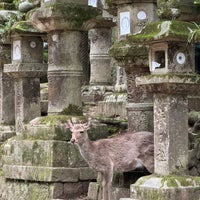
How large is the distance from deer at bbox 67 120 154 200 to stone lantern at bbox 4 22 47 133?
9.38ft

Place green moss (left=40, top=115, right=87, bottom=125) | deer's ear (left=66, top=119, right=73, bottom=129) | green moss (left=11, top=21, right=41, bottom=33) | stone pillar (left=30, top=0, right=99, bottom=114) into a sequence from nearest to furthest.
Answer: deer's ear (left=66, top=119, right=73, bottom=129)
green moss (left=40, top=115, right=87, bottom=125)
stone pillar (left=30, top=0, right=99, bottom=114)
green moss (left=11, top=21, right=41, bottom=33)

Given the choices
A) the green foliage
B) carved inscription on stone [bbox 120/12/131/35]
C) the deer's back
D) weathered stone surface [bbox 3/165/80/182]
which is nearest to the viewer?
the deer's back

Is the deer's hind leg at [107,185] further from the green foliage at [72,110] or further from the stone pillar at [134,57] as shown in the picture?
the green foliage at [72,110]

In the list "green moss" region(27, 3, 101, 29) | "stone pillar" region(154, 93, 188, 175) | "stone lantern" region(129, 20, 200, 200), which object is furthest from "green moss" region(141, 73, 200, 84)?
"green moss" region(27, 3, 101, 29)

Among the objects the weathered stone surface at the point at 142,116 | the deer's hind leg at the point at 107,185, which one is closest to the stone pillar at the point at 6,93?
the weathered stone surface at the point at 142,116

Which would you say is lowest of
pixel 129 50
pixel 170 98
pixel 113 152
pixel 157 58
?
pixel 113 152

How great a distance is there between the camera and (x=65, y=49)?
39.8ft

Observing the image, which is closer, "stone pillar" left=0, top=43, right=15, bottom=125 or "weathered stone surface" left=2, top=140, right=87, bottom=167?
"weathered stone surface" left=2, top=140, right=87, bottom=167

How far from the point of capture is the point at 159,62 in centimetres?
995

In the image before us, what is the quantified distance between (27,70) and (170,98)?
4.15m

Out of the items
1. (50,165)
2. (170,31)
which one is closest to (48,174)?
(50,165)

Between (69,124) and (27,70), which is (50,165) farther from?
(27,70)

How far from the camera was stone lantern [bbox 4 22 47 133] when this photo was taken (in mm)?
13328

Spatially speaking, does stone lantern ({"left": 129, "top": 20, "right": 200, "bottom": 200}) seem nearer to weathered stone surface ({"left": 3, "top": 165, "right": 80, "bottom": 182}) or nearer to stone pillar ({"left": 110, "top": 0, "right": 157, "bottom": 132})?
stone pillar ({"left": 110, "top": 0, "right": 157, "bottom": 132})
